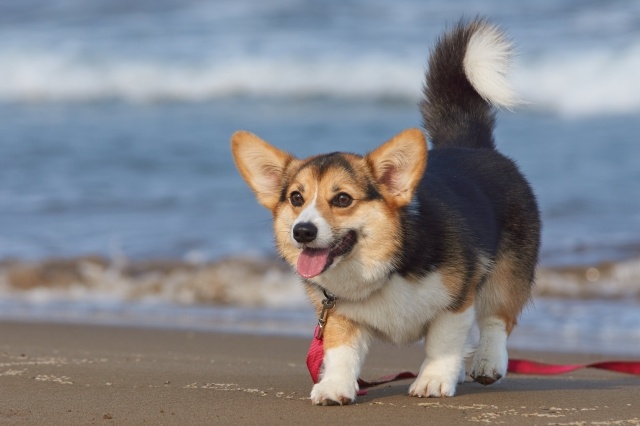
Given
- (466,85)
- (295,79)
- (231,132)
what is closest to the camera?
(466,85)

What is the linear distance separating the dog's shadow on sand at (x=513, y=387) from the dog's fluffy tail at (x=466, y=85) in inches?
42.2

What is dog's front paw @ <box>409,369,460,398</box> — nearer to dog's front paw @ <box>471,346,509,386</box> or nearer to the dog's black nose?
dog's front paw @ <box>471,346,509,386</box>

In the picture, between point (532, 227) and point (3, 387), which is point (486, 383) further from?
point (3, 387)

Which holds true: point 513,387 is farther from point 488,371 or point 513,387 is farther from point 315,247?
point 315,247

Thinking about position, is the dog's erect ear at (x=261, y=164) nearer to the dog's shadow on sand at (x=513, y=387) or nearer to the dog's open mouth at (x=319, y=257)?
the dog's open mouth at (x=319, y=257)

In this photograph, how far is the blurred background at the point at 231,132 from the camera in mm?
7234

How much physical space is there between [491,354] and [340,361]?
0.70m

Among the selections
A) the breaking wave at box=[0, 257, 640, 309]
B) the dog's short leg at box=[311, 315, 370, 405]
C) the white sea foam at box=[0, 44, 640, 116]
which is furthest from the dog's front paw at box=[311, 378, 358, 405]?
the white sea foam at box=[0, 44, 640, 116]

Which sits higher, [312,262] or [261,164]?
[261,164]

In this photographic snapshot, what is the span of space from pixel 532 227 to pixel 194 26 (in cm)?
1462

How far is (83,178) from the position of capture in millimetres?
10461

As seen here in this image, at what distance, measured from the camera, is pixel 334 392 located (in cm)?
379

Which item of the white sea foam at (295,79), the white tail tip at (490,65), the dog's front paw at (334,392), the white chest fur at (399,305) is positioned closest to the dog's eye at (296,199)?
the white chest fur at (399,305)

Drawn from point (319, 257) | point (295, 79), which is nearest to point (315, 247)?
point (319, 257)
